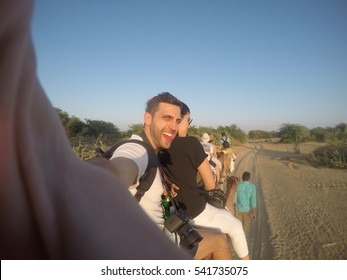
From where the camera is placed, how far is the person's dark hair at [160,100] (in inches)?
79.7

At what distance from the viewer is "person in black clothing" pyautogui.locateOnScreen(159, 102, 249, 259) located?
1933 mm

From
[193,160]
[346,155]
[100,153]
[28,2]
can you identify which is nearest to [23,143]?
[28,2]

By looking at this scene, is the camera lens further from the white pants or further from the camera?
the white pants

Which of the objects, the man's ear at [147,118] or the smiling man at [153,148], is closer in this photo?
the smiling man at [153,148]

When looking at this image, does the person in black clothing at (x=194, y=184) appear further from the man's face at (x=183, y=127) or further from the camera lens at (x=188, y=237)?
the man's face at (x=183, y=127)

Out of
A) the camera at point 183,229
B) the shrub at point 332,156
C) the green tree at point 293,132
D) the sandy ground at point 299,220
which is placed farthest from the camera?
the green tree at point 293,132

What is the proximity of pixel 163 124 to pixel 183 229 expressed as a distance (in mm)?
816

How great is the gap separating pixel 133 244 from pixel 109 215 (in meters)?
0.06

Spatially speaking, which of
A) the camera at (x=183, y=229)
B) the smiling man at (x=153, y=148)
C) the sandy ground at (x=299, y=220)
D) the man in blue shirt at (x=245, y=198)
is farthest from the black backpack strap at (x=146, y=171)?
the man in blue shirt at (x=245, y=198)

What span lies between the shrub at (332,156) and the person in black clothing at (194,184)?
13.1m

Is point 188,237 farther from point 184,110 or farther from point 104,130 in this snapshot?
point 104,130

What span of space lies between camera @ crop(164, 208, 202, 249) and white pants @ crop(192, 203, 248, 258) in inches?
19.1

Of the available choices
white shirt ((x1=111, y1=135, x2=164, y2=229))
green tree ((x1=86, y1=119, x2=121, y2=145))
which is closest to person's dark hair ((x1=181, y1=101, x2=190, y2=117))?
white shirt ((x1=111, y1=135, x2=164, y2=229))
